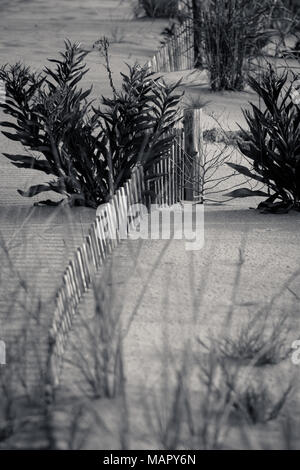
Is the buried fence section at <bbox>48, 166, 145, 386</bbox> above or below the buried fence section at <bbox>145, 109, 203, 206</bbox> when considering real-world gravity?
above

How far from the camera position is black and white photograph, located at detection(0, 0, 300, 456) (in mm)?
2658

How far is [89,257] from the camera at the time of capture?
370 centimetres

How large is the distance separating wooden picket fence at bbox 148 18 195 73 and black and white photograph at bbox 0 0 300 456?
8.14ft

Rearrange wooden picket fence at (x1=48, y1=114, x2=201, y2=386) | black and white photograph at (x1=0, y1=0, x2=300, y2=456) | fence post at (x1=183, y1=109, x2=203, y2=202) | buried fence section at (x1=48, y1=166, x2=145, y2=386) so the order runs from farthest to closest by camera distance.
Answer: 1. fence post at (x1=183, y1=109, x2=203, y2=202)
2. wooden picket fence at (x1=48, y1=114, x2=201, y2=386)
3. buried fence section at (x1=48, y1=166, x2=145, y2=386)
4. black and white photograph at (x1=0, y1=0, x2=300, y2=456)

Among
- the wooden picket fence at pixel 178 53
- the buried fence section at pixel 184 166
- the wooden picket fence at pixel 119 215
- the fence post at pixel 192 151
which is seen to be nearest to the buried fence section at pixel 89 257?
the wooden picket fence at pixel 119 215

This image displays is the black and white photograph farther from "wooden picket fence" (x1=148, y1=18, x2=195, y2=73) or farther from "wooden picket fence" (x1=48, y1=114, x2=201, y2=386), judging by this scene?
"wooden picket fence" (x1=148, y1=18, x2=195, y2=73)

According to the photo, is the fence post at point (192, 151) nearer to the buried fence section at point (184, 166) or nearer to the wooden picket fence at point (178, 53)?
the buried fence section at point (184, 166)

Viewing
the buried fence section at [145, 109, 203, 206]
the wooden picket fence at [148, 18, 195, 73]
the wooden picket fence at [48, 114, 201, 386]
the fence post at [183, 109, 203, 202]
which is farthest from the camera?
the wooden picket fence at [148, 18, 195, 73]

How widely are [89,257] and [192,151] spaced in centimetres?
198

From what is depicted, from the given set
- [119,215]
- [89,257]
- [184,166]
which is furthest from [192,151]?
[89,257]

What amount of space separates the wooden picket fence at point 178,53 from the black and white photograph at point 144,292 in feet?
8.14

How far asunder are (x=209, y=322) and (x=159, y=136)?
1942 mm

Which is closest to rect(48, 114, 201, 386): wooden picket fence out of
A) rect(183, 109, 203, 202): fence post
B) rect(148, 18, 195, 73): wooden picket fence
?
rect(183, 109, 203, 202): fence post

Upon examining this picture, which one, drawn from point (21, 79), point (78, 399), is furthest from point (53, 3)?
point (78, 399)
